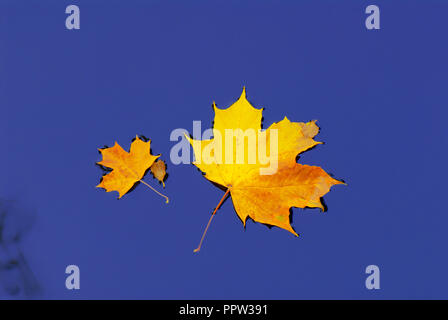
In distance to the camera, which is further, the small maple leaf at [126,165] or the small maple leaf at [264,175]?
the small maple leaf at [126,165]

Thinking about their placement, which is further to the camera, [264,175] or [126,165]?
[126,165]

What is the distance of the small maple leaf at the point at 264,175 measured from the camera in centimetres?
Result: 135

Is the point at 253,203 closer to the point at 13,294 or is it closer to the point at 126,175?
the point at 126,175

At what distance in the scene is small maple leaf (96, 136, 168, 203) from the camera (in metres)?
1.51

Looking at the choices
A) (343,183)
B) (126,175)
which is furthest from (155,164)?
(343,183)

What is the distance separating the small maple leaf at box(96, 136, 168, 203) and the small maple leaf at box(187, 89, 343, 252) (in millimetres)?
236

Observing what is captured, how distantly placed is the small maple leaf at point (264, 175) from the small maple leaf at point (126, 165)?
24 centimetres

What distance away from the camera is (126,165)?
1.54m

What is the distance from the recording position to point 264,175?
4.42 feet

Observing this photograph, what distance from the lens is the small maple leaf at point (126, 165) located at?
1.51 m

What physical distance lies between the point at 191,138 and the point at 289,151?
1.42 ft

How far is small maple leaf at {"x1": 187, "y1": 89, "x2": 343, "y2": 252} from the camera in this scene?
135cm

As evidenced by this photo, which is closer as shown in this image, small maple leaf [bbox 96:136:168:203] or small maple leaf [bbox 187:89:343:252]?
small maple leaf [bbox 187:89:343:252]

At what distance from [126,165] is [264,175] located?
650 mm
